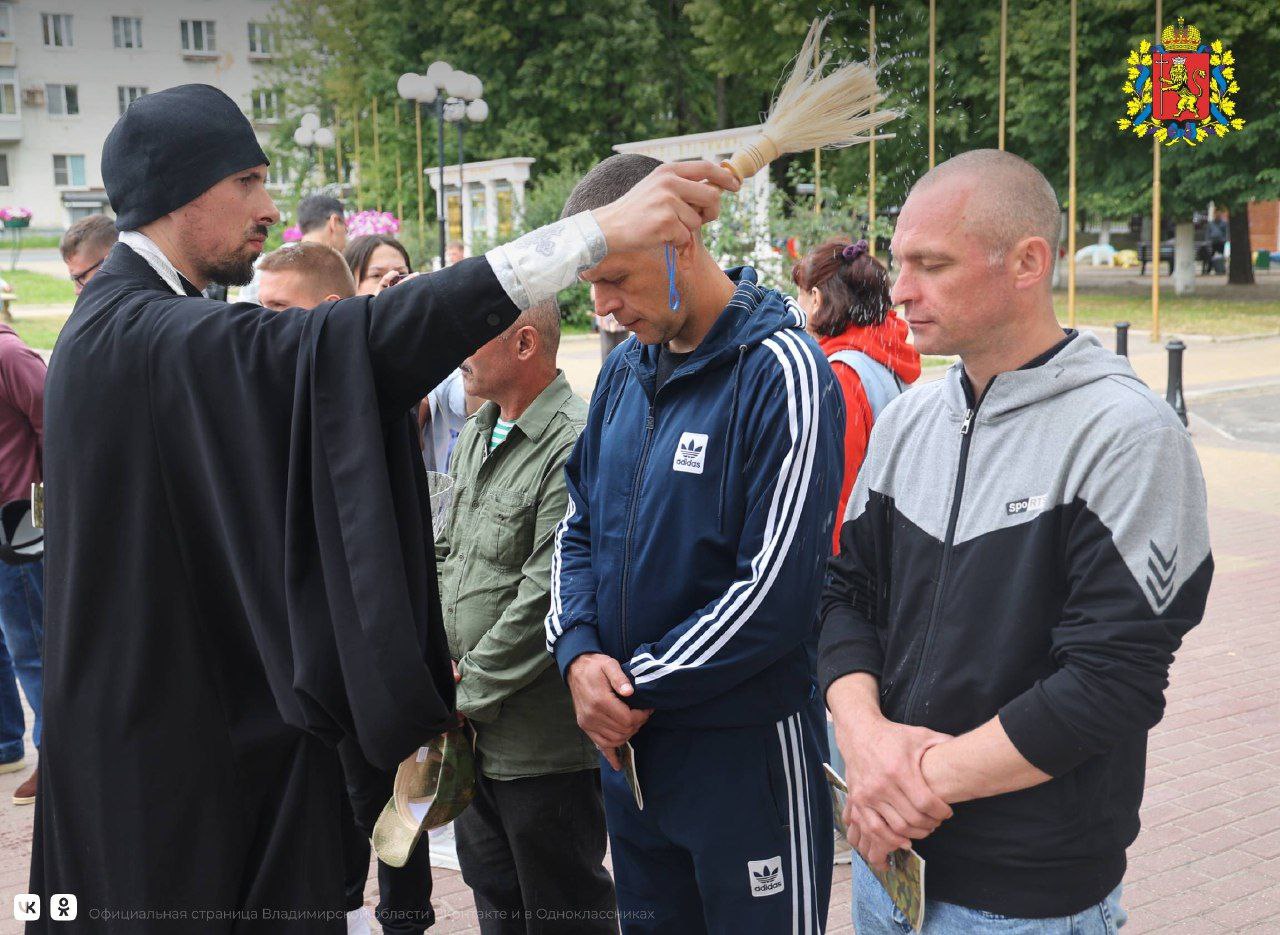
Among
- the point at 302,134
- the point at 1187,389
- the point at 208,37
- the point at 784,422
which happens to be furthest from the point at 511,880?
the point at 208,37

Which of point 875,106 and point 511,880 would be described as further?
point 511,880

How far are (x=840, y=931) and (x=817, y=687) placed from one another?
63.4 inches

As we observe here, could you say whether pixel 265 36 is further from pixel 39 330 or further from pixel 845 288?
pixel 845 288

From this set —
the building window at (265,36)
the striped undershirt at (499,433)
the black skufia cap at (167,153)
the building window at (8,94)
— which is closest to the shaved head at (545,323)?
the striped undershirt at (499,433)

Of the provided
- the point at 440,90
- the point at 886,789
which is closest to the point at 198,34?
the point at 440,90

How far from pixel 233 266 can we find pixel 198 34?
215 ft

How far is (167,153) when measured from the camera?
8.29 ft

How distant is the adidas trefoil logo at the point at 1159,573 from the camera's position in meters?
1.96

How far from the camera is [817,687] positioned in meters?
2.83

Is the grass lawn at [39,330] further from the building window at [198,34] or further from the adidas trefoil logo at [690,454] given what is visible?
the building window at [198,34]

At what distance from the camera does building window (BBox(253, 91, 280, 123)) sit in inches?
1705

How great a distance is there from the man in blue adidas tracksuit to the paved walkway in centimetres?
162

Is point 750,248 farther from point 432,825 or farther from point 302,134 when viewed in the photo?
point 302,134

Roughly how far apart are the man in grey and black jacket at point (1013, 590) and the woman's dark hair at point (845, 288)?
2.04m
